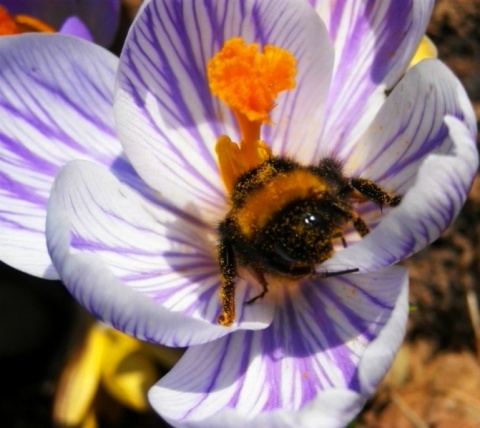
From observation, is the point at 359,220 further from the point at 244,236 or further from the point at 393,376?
the point at 393,376

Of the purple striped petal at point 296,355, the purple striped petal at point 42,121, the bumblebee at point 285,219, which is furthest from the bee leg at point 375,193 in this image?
the purple striped petal at point 42,121

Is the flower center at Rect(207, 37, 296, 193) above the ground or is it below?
above

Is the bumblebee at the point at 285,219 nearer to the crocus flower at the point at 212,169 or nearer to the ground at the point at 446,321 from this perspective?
the crocus flower at the point at 212,169

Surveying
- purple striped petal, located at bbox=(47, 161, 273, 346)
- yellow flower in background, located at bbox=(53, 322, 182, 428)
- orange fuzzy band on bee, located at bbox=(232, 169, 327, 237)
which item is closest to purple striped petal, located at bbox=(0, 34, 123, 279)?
purple striped petal, located at bbox=(47, 161, 273, 346)

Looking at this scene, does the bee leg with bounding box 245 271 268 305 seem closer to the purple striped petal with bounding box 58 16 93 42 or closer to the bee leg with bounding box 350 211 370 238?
the bee leg with bounding box 350 211 370 238

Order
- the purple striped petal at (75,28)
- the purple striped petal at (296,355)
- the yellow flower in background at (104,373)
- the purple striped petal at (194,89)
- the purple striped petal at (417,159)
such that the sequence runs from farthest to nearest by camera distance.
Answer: the yellow flower in background at (104,373)
the purple striped petal at (75,28)
the purple striped petal at (194,89)
the purple striped petal at (296,355)
the purple striped petal at (417,159)
